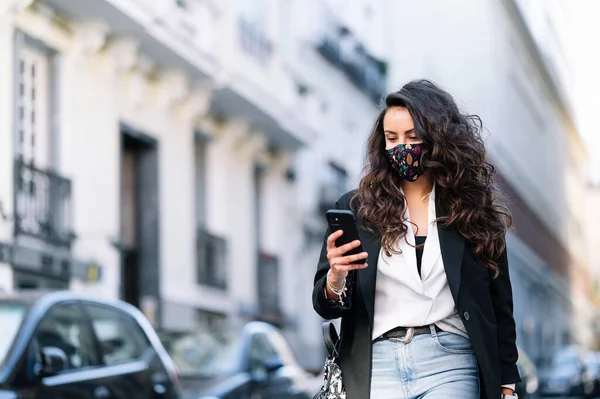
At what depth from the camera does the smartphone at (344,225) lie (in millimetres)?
4223

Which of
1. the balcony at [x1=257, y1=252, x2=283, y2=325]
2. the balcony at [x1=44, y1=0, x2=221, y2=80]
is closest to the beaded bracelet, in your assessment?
the balcony at [x1=44, y1=0, x2=221, y2=80]

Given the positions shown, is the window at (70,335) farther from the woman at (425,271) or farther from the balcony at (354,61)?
the balcony at (354,61)

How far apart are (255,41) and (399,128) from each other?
1839 cm

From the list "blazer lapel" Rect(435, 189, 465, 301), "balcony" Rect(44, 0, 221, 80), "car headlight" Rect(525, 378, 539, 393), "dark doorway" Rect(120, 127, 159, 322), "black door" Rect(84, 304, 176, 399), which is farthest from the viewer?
"dark doorway" Rect(120, 127, 159, 322)

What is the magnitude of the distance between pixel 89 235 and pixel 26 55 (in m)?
2.44

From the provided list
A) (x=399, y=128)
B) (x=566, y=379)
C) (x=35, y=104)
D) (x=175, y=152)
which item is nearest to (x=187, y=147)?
(x=175, y=152)

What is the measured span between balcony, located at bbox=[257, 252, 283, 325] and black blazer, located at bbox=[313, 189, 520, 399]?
19592 mm

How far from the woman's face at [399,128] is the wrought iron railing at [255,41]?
1722cm

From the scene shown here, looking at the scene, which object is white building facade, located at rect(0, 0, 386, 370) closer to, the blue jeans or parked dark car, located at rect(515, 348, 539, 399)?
parked dark car, located at rect(515, 348, 539, 399)

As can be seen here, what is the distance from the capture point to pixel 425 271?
4.62 metres

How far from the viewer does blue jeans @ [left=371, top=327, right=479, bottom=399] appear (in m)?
4.48

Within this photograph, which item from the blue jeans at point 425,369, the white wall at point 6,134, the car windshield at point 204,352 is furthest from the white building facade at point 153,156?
the blue jeans at point 425,369

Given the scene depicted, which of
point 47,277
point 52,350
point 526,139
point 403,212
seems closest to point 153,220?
point 47,277

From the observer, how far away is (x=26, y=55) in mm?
15672
